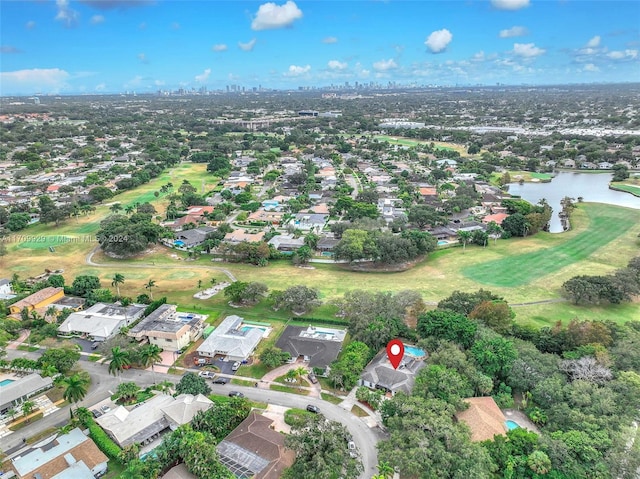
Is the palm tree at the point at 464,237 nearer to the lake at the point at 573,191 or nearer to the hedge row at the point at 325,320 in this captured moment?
the lake at the point at 573,191

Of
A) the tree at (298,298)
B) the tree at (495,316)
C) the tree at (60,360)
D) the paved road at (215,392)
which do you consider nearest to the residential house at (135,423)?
the paved road at (215,392)

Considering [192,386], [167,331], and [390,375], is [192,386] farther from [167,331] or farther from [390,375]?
[390,375]

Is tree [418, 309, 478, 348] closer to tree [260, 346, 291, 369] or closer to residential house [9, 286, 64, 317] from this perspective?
tree [260, 346, 291, 369]

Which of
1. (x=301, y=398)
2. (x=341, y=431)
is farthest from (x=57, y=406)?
(x=341, y=431)

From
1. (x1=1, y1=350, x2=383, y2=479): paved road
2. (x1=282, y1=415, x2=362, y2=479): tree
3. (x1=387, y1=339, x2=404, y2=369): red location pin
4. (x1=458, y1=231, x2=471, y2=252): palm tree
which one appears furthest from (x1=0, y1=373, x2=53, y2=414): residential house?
(x1=458, y1=231, x2=471, y2=252): palm tree

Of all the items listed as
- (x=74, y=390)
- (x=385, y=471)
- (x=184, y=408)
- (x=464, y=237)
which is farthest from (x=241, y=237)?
(x=385, y=471)

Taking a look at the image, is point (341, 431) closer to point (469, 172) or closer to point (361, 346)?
point (361, 346)
